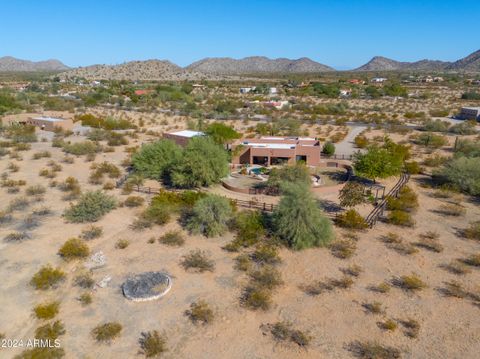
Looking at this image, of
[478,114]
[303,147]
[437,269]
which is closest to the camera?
[437,269]

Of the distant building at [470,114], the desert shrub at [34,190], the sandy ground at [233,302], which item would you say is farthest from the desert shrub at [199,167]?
the distant building at [470,114]

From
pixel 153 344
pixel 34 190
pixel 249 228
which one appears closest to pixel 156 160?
pixel 34 190

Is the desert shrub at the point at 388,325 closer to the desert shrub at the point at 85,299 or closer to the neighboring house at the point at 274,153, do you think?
the desert shrub at the point at 85,299

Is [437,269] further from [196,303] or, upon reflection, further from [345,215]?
[196,303]

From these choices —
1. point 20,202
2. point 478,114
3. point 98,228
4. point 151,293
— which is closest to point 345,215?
point 151,293

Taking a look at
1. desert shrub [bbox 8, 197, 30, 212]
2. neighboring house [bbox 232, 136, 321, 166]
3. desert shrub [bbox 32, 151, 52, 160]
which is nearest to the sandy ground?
desert shrub [bbox 8, 197, 30, 212]
